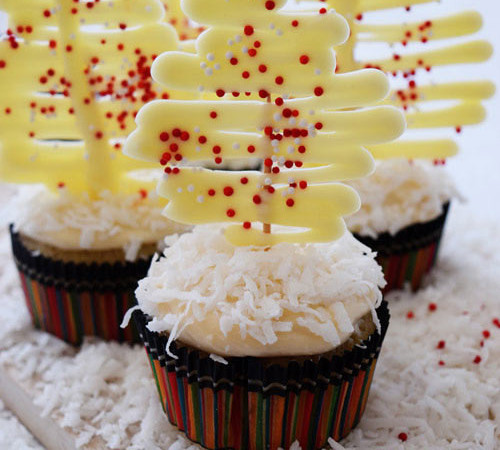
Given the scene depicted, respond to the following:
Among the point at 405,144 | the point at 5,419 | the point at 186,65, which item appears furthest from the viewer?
the point at 405,144

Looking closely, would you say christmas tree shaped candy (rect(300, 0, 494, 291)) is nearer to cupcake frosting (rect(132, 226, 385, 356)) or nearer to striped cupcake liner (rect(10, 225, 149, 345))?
cupcake frosting (rect(132, 226, 385, 356))

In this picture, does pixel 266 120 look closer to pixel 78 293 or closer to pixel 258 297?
pixel 258 297

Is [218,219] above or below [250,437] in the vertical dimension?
above

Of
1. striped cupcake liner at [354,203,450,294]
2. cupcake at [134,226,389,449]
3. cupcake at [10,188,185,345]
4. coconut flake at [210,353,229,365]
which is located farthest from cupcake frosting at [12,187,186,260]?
striped cupcake liner at [354,203,450,294]

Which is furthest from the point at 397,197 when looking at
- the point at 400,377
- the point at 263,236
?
the point at 263,236

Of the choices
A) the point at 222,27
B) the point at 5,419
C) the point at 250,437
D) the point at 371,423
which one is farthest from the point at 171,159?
the point at 5,419

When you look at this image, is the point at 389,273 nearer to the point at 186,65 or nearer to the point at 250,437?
the point at 250,437

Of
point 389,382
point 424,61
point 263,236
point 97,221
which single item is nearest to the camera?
point 263,236
